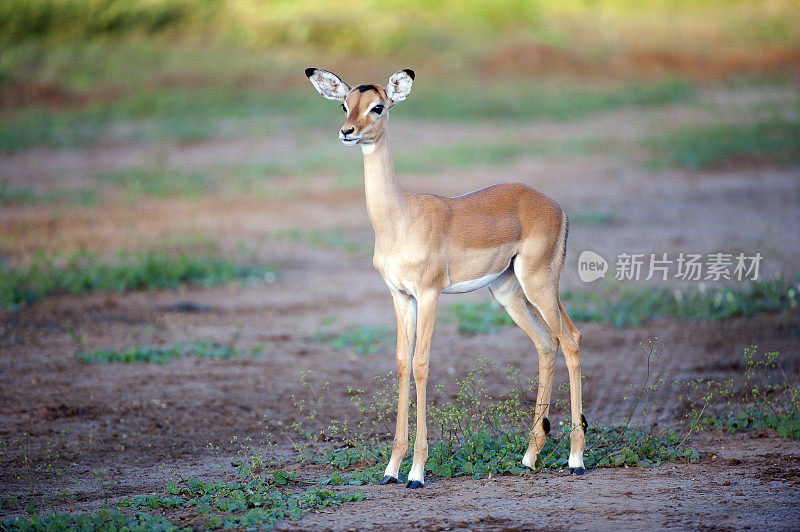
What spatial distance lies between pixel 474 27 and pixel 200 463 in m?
25.3

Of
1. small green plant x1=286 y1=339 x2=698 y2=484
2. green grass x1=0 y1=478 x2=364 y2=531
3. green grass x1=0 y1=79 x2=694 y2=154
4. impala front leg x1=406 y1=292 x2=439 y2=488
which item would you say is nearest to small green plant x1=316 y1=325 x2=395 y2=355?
small green plant x1=286 y1=339 x2=698 y2=484

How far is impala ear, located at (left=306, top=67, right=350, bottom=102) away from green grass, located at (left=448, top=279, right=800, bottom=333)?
4.33 metres

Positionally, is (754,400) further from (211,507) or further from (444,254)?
(211,507)

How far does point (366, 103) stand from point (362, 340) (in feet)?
13.7

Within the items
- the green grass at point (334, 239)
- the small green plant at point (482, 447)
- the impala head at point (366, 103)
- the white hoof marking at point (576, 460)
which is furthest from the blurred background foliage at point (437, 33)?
the white hoof marking at point (576, 460)

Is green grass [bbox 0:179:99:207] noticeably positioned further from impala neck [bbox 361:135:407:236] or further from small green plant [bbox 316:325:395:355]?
impala neck [bbox 361:135:407:236]

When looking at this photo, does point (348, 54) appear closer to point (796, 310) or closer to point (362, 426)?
point (796, 310)

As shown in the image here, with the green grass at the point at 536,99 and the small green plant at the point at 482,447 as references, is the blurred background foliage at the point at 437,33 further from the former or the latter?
the small green plant at the point at 482,447

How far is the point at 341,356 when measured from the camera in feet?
29.1

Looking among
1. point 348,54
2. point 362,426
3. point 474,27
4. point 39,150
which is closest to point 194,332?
point 362,426

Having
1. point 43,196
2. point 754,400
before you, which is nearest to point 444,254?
point 754,400

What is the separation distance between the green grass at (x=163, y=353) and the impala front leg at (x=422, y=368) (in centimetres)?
369

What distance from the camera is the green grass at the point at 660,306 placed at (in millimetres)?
9430

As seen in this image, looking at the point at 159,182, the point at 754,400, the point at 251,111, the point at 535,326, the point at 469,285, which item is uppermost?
the point at 251,111
